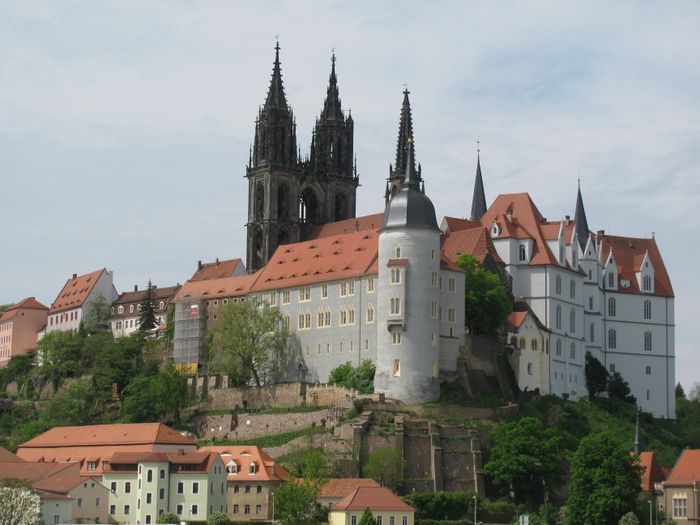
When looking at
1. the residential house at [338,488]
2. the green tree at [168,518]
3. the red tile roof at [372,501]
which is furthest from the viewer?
the residential house at [338,488]

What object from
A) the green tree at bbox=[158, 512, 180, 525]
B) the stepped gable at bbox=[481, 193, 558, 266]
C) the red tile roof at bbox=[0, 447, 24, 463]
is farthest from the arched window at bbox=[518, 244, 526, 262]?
the red tile roof at bbox=[0, 447, 24, 463]

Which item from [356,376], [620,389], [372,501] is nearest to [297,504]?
[372,501]

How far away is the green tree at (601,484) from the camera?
94.0 meters

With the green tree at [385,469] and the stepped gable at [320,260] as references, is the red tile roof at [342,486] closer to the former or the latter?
the green tree at [385,469]

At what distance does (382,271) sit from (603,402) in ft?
73.1

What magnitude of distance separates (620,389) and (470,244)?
58.1 feet

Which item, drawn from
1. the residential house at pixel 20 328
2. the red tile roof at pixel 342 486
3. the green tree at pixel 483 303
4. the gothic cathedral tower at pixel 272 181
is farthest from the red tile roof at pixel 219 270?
the red tile roof at pixel 342 486

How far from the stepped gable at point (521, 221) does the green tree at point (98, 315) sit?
1667 inches

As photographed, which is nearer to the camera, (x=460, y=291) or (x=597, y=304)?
(x=460, y=291)

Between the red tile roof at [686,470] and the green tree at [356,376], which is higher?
the green tree at [356,376]

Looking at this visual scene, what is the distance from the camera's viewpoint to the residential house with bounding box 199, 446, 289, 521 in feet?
320

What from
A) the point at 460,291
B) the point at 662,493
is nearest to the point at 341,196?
the point at 460,291

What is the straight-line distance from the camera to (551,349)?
389ft

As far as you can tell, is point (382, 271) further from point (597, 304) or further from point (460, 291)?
point (597, 304)
